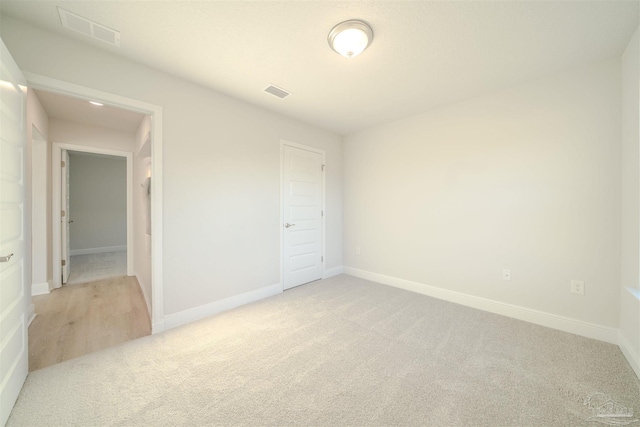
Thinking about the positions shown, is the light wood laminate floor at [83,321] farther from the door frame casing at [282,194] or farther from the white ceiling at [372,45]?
the white ceiling at [372,45]

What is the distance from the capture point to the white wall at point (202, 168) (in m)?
1.88

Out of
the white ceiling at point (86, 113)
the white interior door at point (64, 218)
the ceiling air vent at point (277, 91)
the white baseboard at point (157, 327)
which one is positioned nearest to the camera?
the white baseboard at point (157, 327)

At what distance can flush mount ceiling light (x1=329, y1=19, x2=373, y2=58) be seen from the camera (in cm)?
168

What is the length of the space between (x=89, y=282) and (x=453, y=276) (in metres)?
5.50

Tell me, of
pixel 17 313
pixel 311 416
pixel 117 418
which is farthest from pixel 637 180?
pixel 17 313

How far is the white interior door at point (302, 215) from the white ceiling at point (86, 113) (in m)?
2.15

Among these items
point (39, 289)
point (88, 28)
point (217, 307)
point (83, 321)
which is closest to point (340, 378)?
point (217, 307)

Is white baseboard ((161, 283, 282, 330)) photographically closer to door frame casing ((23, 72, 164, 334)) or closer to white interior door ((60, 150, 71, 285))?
door frame casing ((23, 72, 164, 334))

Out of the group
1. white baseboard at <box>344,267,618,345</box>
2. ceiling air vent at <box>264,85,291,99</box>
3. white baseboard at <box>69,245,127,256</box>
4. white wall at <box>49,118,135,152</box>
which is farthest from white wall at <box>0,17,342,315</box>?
white baseboard at <box>69,245,127,256</box>

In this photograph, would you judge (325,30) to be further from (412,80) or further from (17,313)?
(17,313)

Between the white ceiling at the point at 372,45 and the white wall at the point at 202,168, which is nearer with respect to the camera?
the white ceiling at the point at 372,45

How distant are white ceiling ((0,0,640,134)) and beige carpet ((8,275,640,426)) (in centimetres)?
253

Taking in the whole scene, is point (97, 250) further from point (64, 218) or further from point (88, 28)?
point (88, 28)

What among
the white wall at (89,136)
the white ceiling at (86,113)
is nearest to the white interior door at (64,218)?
the white wall at (89,136)
